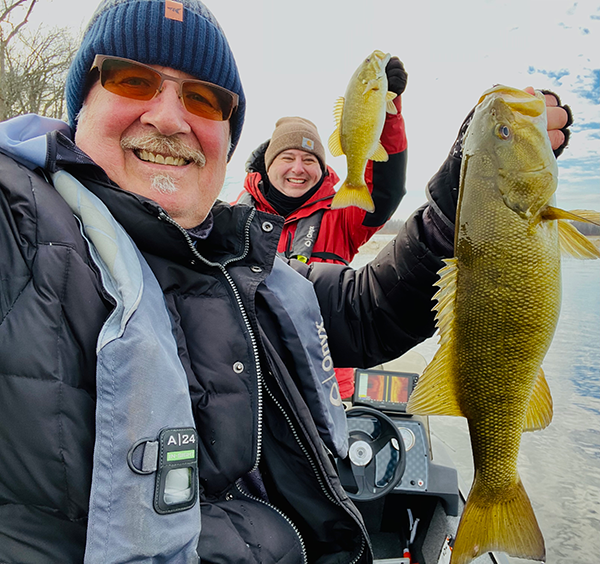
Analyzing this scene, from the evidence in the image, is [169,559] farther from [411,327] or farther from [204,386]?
[411,327]

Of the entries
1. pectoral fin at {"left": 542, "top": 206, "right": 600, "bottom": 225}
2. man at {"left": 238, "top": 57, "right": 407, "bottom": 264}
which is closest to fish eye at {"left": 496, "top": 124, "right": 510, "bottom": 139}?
pectoral fin at {"left": 542, "top": 206, "right": 600, "bottom": 225}

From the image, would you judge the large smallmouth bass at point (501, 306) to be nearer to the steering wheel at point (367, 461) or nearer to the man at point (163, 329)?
the man at point (163, 329)

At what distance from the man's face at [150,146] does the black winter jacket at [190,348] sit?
154 millimetres

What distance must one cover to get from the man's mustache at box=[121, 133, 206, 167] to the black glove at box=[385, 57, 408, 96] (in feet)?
4.33

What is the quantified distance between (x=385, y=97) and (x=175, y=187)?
4.86 feet

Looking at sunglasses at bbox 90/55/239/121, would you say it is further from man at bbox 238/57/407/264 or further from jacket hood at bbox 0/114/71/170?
man at bbox 238/57/407/264

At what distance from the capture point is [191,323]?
1301 mm

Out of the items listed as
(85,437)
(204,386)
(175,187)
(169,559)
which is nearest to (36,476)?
(85,437)

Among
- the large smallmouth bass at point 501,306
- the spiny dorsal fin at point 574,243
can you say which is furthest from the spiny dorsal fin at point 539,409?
the spiny dorsal fin at point 574,243

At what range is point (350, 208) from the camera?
3631 millimetres

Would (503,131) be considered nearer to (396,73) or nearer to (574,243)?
(574,243)

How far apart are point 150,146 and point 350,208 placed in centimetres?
226

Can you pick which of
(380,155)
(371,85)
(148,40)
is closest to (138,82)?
(148,40)

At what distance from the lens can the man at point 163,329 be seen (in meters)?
0.92
